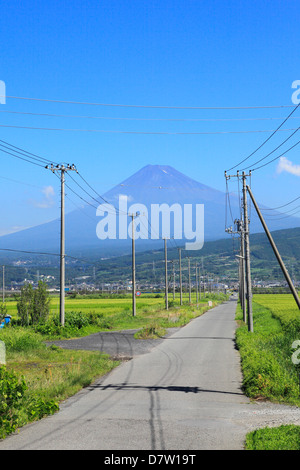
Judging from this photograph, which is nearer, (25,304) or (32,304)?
(25,304)

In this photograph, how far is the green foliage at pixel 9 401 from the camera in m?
11.2

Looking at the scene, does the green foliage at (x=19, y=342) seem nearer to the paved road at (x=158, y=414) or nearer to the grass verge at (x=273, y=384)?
the paved road at (x=158, y=414)

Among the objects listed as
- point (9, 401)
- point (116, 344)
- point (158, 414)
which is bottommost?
point (158, 414)

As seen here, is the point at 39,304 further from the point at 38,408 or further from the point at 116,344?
the point at 38,408

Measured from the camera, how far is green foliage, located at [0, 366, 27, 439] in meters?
11.2

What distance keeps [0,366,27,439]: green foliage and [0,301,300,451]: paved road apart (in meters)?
0.25

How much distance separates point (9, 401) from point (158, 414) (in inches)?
130

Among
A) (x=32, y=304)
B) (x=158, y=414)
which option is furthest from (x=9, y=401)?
(x=32, y=304)

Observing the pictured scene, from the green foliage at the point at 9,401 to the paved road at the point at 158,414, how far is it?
0.25 meters

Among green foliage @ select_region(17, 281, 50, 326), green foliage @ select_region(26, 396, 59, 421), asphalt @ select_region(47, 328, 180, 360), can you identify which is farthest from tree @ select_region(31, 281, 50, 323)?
green foliage @ select_region(26, 396, 59, 421)

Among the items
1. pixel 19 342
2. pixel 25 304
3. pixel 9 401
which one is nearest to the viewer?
pixel 9 401

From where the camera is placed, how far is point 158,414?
42.3ft

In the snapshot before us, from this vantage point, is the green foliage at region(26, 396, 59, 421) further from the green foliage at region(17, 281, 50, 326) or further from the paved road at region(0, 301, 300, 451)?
the green foliage at region(17, 281, 50, 326)
